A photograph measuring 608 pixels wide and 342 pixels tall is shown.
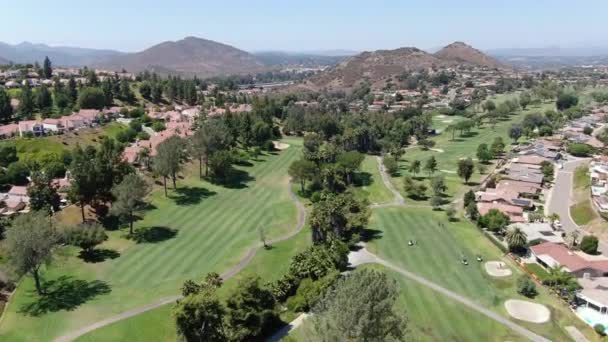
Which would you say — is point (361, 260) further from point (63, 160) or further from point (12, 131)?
point (12, 131)

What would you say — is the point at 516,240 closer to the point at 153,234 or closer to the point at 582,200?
the point at 582,200

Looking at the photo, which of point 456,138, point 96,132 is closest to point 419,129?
point 456,138

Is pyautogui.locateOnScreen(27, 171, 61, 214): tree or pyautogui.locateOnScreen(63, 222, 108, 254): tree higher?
pyautogui.locateOnScreen(27, 171, 61, 214): tree

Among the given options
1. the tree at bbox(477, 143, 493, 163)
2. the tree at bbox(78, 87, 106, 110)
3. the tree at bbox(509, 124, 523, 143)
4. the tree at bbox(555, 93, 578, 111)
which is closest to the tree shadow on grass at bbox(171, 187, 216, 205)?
the tree at bbox(477, 143, 493, 163)

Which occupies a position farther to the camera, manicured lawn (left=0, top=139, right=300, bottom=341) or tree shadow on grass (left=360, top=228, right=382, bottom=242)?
tree shadow on grass (left=360, top=228, right=382, bottom=242)

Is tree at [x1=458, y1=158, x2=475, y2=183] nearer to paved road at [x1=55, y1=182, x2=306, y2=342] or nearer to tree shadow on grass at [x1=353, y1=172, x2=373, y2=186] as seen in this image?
tree shadow on grass at [x1=353, y1=172, x2=373, y2=186]

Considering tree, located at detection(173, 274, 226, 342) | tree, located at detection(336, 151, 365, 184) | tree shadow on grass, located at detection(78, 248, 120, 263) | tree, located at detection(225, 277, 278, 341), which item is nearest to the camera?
tree, located at detection(173, 274, 226, 342)
